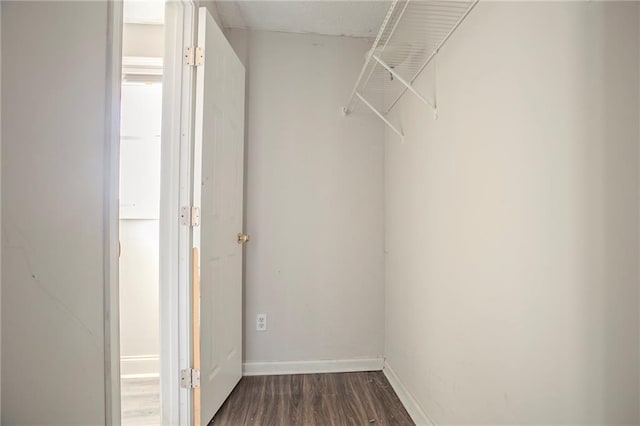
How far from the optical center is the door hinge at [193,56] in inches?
59.6

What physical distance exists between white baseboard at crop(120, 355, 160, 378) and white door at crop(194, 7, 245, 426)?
2.09 ft

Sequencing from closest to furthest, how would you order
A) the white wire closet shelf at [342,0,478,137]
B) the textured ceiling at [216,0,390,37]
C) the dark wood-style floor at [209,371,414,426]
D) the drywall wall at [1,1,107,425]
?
the drywall wall at [1,1,107,425] → the white wire closet shelf at [342,0,478,137] → the dark wood-style floor at [209,371,414,426] → the textured ceiling at [216,0,390,37]

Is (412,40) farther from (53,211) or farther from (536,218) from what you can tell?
(53,211)

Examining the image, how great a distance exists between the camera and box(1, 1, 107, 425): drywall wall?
1.77 ft

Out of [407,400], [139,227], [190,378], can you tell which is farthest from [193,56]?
[407,400]

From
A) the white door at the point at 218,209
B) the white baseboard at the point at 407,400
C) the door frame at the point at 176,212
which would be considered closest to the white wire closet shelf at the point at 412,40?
the white door at the point at 218,209

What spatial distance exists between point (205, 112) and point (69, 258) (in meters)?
1.08

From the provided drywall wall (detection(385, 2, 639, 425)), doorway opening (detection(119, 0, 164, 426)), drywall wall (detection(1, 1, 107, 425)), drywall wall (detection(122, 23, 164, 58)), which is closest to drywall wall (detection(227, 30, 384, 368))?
drywall wall (detection(122, 23, 164, 58))

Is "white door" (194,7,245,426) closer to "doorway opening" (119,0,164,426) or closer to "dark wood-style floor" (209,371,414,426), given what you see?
"dark wood-style floor" (209,371,414,426)

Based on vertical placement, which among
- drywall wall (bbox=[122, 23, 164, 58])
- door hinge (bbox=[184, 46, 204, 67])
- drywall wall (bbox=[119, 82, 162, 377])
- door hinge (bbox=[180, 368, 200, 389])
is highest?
drywall wall (bbox=[122, 23, 164, 58])

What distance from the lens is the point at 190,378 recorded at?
1492 millimetres

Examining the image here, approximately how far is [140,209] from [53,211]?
5.46ft

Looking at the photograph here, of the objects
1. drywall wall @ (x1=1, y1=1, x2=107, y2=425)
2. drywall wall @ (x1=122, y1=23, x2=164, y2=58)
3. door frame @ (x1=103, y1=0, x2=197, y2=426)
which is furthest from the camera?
drywall wall @ (x1=122, y1=23, x2=164, y2=58)

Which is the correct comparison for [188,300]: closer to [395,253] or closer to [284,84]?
[395,253]
